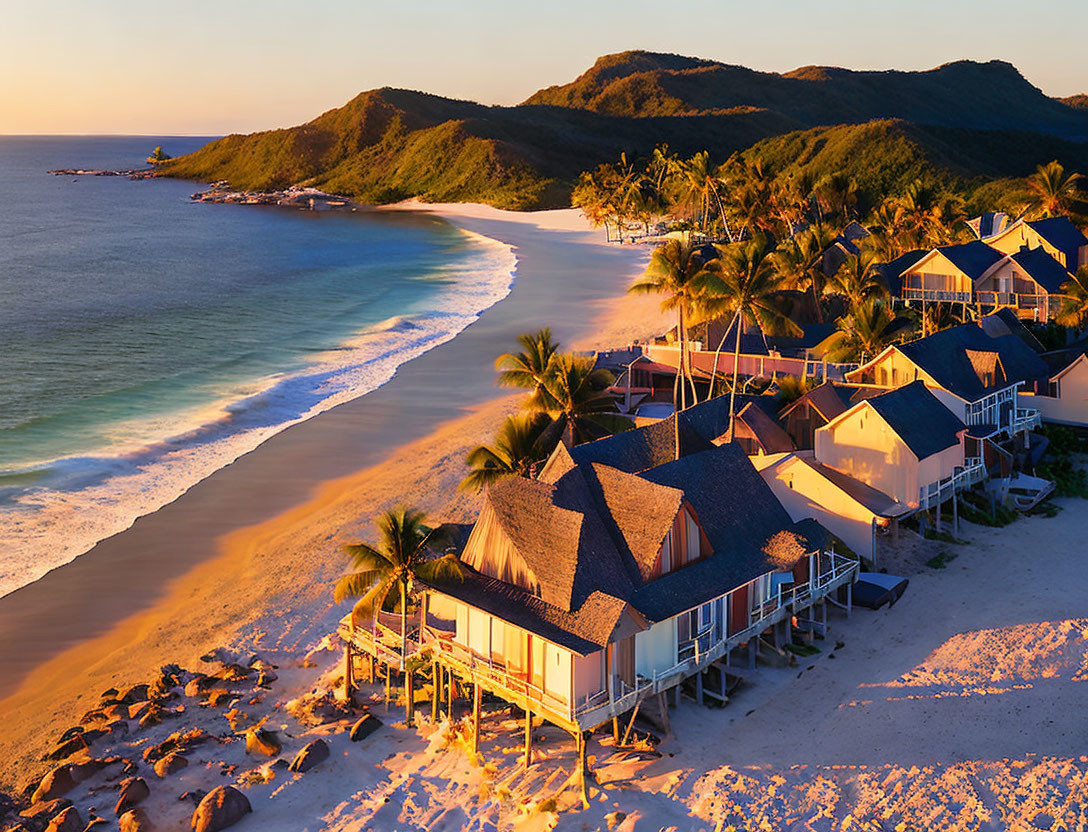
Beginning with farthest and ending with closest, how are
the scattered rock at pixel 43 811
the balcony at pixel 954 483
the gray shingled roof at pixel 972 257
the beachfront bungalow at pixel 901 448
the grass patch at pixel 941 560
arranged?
the gray shingled roof at pixel 972 257
the balcony at pixel 954 483
the beachfront bungalow at pixel 901 448
the grass patch at pixel 941 560
the scattered rock at pixel 43 811

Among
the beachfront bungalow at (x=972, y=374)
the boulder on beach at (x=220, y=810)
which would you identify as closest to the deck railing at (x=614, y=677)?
the boulder on beach at (x=220, y=810)

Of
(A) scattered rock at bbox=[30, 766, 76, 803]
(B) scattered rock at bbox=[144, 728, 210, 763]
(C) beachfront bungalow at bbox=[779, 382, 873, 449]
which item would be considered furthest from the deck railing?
(C) beachfront bungalow at bbox=[779, 382, 873, 449]

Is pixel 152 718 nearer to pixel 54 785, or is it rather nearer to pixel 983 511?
pixel 54 785

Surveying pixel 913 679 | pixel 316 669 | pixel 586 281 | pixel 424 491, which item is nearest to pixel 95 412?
pixel 424 491

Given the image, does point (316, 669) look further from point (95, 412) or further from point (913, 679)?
point (95, 412)

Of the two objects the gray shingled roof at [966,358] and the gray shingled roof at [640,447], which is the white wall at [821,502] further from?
the gray shingled roof at [966,358]

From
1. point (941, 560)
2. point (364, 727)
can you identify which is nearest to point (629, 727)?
point (364, 727)
